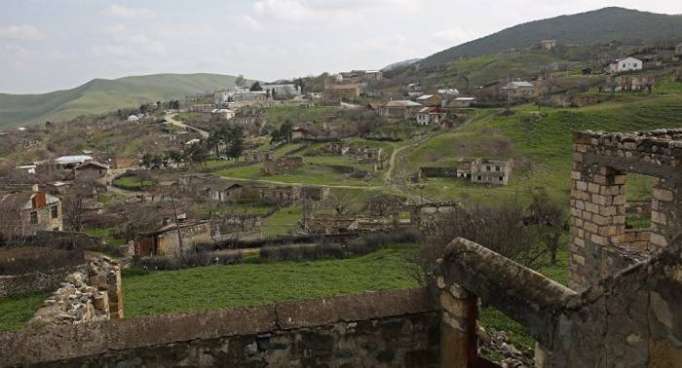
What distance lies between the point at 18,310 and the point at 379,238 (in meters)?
15.8

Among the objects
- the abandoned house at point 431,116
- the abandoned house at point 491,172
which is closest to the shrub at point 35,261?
the abandoned house at point 491,172

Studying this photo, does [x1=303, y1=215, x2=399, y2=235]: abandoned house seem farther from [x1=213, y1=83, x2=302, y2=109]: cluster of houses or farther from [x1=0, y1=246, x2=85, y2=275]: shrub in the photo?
[x1=213, y1=83, x2=302, y2=109]: cluster of houses

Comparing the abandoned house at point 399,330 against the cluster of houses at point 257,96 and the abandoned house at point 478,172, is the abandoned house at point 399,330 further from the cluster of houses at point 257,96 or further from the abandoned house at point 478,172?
the cluster of houses at point 257,96

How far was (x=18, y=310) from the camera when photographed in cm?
1702

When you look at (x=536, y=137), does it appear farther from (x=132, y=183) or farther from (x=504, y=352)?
(x=504, y=352)

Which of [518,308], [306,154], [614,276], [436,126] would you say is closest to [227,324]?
[518,308]

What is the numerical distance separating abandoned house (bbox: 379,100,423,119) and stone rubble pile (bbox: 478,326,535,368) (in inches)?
3060

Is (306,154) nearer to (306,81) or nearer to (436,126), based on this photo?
(436,126)

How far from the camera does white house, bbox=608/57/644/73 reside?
83750mm

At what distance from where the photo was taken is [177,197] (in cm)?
5384

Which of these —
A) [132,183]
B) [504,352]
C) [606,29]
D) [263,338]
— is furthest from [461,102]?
[606,29]

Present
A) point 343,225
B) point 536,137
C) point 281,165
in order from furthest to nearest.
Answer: point 281,165 → point 536,137 → point 343,225

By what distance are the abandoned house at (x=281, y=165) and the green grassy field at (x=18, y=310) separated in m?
44.1

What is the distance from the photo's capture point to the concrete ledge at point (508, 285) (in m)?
3.97
